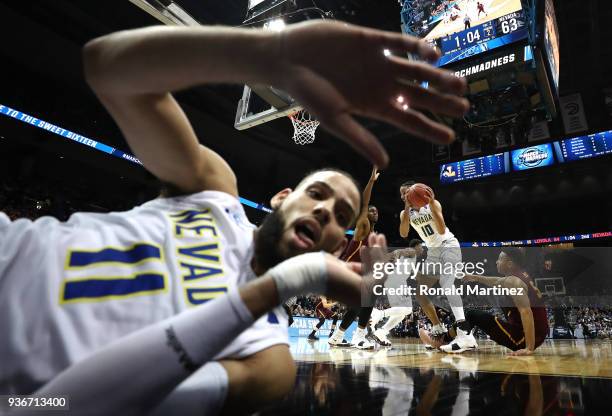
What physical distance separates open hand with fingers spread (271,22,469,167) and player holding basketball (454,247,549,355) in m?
4.08

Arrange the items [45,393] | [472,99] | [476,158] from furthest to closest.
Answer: [476,158]
[472,99]
[45,393]

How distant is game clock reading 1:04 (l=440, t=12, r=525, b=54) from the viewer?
15.7 ft

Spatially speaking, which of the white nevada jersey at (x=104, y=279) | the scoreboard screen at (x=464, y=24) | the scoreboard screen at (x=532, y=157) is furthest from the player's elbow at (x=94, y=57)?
the scoreboard screen at (x=532, y=157)

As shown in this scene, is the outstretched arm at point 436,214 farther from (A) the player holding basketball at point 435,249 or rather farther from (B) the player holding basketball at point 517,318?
(B) the player holding basketball at point 517,318

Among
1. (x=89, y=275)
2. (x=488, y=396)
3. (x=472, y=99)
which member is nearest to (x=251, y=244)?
(x=89, y=275)

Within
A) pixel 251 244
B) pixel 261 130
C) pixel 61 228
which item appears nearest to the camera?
pixel 61 228

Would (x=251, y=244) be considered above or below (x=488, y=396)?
above

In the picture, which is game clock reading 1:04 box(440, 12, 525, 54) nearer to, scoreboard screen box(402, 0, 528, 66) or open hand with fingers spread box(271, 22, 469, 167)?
scoreboard screen box(402, 0, 528, 66)

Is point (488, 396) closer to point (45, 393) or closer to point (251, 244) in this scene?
point (251, 244)

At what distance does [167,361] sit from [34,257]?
0.49 metres

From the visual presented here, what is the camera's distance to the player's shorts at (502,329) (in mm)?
4266

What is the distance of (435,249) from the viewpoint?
5.05m

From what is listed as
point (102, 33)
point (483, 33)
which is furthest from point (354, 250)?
point (102, 33)

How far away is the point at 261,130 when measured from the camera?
13.3 metres
